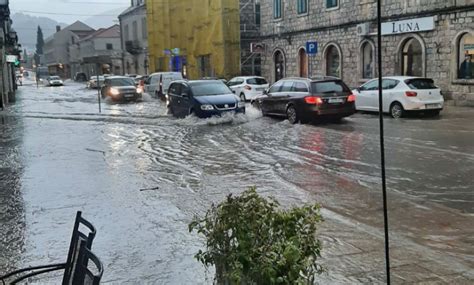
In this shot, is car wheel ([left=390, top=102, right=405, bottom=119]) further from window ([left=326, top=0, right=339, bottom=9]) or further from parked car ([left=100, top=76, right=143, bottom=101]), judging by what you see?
parked car ([left=100, top=76, right=143, bottom=101])

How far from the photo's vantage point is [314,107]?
17734 mm

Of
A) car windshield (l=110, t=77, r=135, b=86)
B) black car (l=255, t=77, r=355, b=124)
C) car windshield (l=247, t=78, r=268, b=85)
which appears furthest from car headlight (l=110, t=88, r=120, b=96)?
black car (l=255, t=77, r=355, b=124)

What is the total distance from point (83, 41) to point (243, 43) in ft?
199

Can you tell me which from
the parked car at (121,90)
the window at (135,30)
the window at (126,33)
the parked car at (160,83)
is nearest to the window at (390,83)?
the parked car at (160,83)

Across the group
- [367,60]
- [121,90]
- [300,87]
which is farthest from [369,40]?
[121,90]

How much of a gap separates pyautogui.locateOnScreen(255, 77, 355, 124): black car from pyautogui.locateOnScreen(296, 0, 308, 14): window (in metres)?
15.8

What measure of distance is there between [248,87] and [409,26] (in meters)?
9.52

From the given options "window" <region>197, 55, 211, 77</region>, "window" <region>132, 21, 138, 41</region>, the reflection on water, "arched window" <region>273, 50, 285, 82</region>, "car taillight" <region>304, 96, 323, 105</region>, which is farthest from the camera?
"window" <region>132, 21, 138, 41</region>

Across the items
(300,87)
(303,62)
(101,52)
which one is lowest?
(300,87)

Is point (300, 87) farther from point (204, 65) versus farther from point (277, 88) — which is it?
point (204, 65)

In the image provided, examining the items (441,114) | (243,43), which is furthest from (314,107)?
(243,43)

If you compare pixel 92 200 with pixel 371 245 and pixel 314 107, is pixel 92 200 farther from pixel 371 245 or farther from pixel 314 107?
pixel 314 107

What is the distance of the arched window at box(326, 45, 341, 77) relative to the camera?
3123cm

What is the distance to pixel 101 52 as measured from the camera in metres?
90.5
